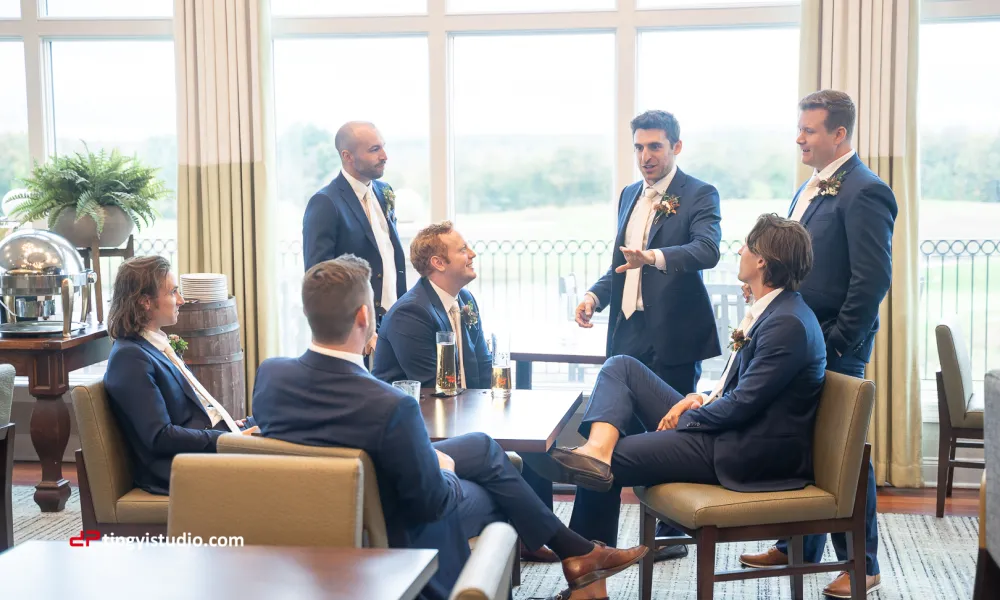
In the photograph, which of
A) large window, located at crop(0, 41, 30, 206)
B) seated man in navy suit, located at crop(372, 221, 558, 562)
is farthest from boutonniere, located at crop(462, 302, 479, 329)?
large window, located at crop(0, 41, 30, 206)

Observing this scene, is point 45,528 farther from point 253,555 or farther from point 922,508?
point 922,508

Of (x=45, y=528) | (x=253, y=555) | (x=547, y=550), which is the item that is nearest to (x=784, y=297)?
(x=547, y=550)

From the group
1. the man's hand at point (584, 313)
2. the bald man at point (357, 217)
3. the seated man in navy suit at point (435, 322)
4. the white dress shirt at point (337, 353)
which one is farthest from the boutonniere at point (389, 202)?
the white dress shirt at point (337, 353)

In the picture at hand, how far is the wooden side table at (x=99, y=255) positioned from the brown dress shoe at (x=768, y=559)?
319cm

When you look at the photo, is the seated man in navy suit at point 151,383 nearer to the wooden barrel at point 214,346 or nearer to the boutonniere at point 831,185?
the wooden barrel at point 214,346

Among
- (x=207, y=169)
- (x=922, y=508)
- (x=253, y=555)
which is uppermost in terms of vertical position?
(x=207, y=169)

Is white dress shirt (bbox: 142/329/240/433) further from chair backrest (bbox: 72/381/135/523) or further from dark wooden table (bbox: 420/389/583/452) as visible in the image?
dark wooden table (bbox: 420/389/583/452)

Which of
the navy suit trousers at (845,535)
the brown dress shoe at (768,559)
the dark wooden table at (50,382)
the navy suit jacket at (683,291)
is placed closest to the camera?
the navy suit trousers at (845,535)

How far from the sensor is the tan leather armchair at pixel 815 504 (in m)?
2.71

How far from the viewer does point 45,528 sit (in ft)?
13.6

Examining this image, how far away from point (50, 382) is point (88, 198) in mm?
903

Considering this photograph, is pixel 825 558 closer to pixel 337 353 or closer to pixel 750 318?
pixel 750 318

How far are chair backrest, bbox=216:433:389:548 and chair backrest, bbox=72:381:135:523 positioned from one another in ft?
2.58

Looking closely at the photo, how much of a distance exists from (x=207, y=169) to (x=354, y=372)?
323 cm
